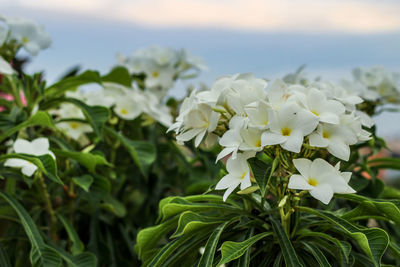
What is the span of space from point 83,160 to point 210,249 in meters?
0.59

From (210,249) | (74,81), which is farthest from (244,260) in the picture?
(74,81)

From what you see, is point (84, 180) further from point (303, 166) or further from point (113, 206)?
point (303, 166)

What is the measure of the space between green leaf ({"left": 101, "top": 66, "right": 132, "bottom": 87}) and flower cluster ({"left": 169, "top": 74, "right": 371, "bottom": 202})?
0.84 m

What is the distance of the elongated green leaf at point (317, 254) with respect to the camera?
102cm

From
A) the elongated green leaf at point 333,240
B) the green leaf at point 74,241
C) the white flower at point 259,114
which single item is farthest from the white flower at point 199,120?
the green leaf at point 74,241

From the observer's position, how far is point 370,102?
1869 millimetres

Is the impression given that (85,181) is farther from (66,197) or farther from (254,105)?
(254,105)

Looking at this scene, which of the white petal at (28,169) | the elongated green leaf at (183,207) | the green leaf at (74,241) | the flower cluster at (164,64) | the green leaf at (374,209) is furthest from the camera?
the flower cluster at (164,64)

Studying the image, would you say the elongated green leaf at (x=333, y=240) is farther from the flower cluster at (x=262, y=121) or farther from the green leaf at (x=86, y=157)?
the green leaf at (x=86, y=157)

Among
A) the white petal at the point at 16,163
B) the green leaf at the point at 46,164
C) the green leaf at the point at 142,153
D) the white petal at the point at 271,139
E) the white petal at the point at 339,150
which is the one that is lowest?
the green leaf at the point at 142,153

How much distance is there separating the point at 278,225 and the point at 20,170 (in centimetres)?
86

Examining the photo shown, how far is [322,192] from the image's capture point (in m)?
0.91

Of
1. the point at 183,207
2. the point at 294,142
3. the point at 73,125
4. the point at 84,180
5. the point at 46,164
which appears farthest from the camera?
the point at 73,125

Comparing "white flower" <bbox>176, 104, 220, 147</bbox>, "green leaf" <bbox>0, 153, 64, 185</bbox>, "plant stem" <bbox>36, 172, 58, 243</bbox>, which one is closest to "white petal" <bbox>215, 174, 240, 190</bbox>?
"white flower" <bbox>176, 104, 220, 147</bbox>
